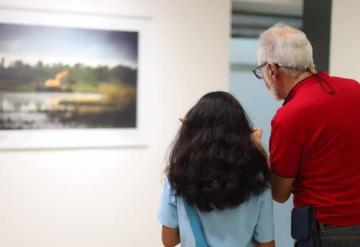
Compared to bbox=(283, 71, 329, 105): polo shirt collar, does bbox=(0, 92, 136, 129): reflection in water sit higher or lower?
lower

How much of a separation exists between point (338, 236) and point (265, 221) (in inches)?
9.4

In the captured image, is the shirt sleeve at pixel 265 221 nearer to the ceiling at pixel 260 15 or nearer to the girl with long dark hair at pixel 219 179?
the girl with long dark hair at pixel 219 179

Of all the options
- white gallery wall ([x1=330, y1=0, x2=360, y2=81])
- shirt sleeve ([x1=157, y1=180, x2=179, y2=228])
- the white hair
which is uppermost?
white gallery wall ([x1=330, y1=0, x2=360, y2=81])

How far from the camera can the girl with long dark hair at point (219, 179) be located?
4.35 ft

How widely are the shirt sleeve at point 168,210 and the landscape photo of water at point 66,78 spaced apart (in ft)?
3.57

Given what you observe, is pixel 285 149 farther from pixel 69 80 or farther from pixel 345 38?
pixel 345 38

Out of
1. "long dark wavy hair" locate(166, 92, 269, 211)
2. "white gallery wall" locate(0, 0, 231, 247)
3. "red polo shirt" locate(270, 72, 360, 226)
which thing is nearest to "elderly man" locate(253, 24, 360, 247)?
"red polo shirt" locate(270, 72, 360, 226)

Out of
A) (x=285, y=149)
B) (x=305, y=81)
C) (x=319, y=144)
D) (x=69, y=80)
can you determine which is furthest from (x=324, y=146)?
(x=69, y=80)

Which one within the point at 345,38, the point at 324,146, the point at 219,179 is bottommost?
the point at 219,179

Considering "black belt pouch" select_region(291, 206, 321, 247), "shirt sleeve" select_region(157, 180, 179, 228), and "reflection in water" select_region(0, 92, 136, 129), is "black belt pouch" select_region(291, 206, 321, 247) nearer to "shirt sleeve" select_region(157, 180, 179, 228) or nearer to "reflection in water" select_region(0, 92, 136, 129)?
"shirt sleeve" select_region(157, 180, 179, 228)

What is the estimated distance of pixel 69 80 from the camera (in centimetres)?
234

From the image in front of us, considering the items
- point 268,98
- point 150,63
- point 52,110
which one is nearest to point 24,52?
point 52,110

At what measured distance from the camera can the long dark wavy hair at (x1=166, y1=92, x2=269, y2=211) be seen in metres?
1.32

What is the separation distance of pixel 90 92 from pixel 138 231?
0.88 meters
